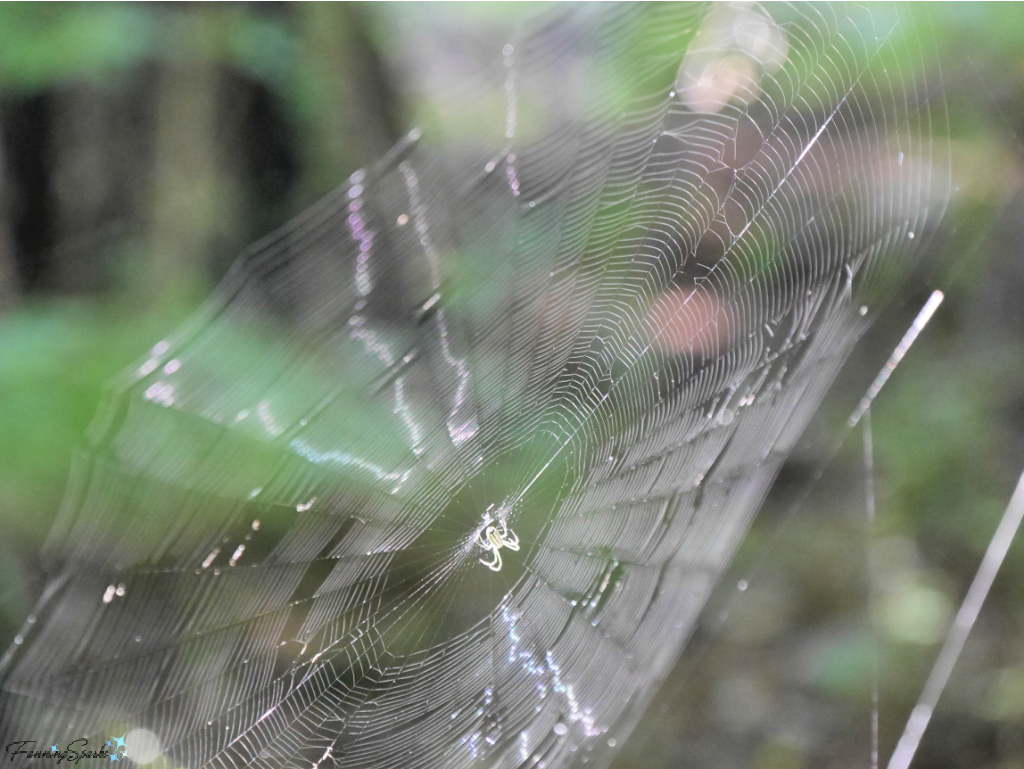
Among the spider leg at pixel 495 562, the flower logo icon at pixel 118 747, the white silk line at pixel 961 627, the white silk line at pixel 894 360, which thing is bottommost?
the white silk line at pixel 961 627

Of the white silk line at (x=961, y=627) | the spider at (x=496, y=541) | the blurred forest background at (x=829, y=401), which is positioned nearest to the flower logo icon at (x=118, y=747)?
the spider at (x=496, y=541)

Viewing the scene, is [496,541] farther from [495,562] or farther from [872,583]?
[872,583]

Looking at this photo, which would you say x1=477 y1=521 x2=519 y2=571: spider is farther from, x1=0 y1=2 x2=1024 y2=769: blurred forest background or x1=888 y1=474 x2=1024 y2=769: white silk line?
x1=888 y1=474 x2=1024 y2=769: white silk line

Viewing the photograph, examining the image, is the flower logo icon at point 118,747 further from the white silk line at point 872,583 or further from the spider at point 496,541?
the white silk line at point 872,583

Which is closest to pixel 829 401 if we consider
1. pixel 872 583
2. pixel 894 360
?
pixel 894 360

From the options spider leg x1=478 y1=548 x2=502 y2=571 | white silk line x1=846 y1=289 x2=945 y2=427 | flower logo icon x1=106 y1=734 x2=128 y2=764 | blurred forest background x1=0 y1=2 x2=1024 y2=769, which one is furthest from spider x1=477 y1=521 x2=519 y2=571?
white silk line x1=846 y1=289 x2=945 y2=427

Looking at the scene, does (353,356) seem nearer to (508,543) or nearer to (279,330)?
(279,330)
